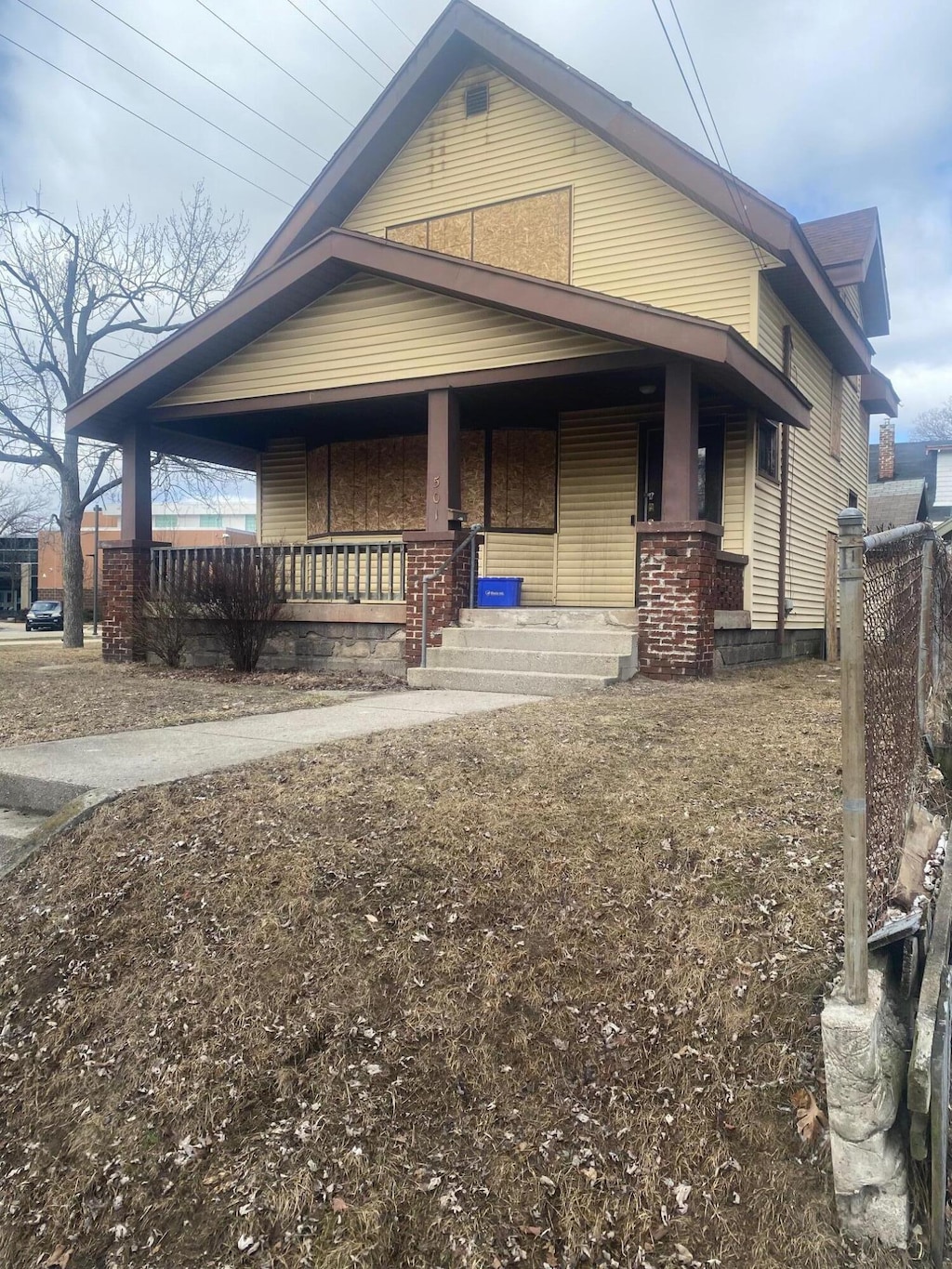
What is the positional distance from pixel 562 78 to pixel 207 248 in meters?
13.6

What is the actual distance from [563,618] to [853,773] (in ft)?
22.8

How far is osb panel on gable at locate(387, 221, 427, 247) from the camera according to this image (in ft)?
40.4

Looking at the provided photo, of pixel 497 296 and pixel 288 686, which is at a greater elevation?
pixel 497 296

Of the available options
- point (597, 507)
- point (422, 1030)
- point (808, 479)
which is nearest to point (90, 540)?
point (597, 507)

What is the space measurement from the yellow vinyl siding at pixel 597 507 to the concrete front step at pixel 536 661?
345 centimetres

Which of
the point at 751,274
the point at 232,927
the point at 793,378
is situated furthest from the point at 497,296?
the point at 232,927

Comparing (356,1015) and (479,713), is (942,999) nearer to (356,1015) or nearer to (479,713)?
(356,1015)

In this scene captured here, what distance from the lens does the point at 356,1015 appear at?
8.13 feet

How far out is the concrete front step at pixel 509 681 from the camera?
7.62m

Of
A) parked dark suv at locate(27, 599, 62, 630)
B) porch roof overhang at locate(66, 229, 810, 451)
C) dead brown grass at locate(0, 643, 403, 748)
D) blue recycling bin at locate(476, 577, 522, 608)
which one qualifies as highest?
porch roof overhang at locate(66, 229, 810, 451)

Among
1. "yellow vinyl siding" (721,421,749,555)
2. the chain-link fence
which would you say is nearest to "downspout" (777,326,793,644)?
"yellow vinyl siding" (721,421,749,555)

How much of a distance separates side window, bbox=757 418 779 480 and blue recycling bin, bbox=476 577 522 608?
3.41 m

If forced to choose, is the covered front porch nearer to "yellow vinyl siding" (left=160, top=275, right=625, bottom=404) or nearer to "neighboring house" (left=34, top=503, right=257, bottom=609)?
"yellow vinyl siding" (left=160, top=275, right=625, bottom=404)

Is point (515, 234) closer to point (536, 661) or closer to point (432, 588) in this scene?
point (432, 588)
